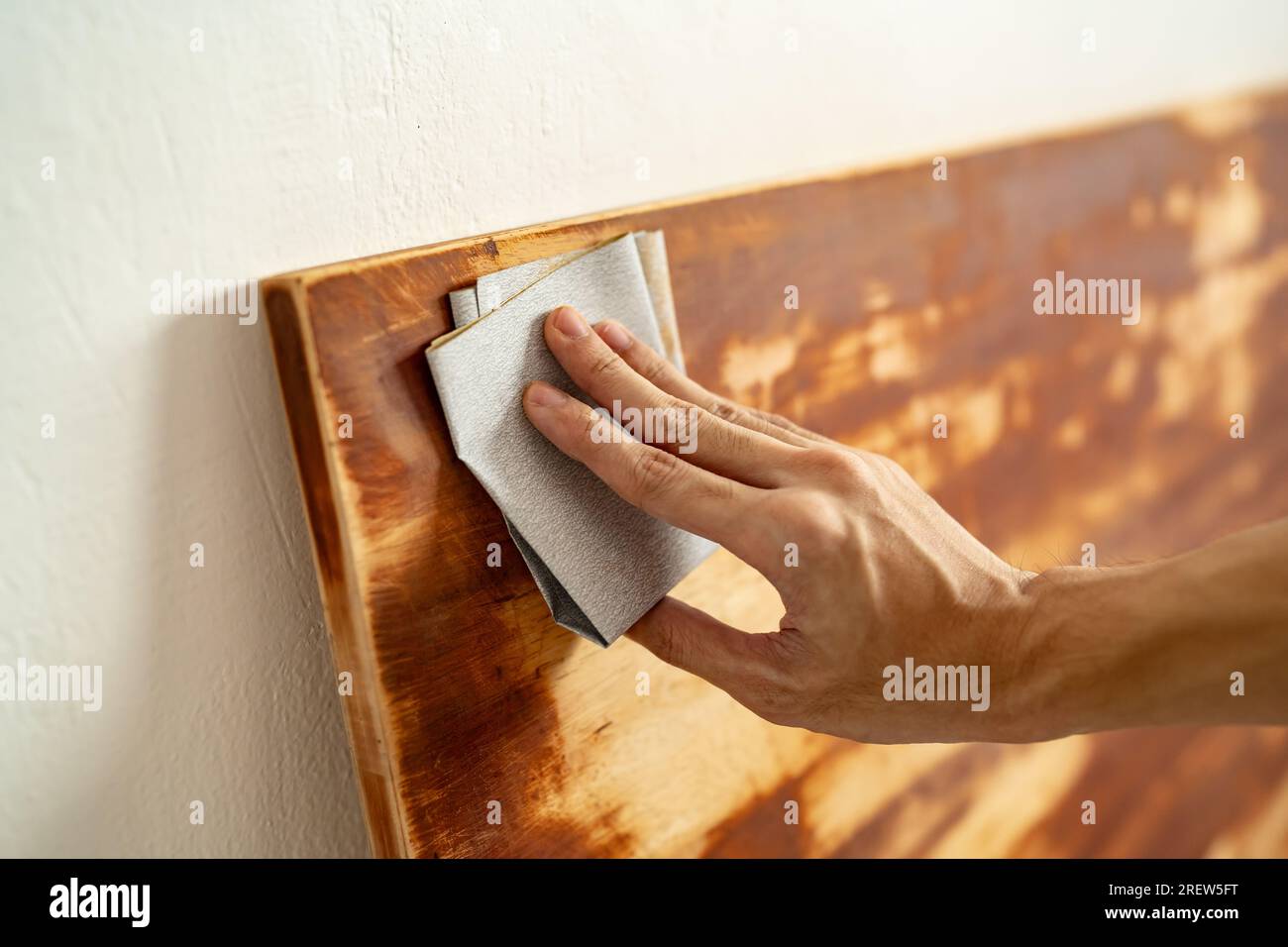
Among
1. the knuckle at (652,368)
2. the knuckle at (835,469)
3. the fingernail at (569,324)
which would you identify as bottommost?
the knuckle at (835,469)

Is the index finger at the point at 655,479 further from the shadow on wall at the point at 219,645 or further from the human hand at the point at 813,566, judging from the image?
the shadow on wall at the point at 219,645

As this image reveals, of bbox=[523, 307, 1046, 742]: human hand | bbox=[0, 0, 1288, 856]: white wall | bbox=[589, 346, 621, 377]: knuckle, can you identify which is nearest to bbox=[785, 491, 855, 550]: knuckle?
bbox=[523, 307, 1046, 742]: human hand

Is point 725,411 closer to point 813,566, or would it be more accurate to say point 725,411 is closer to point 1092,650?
point 813,566

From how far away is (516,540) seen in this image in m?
0.44

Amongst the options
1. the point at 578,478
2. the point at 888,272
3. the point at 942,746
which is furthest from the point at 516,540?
the point at 942,746

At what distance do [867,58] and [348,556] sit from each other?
0.53 metres

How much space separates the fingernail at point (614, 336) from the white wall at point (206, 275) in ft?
0.29

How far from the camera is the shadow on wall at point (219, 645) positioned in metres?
0.40

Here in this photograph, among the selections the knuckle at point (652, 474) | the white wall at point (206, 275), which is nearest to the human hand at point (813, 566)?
the knuckle at point (652, 474)

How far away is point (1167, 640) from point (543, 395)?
317 millimetres

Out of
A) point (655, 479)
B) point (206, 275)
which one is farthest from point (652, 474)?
point (206, 275)

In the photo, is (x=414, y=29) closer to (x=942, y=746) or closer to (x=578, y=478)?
(x=578, y=478)

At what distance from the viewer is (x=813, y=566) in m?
0.42

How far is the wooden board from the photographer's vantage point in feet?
1.34
